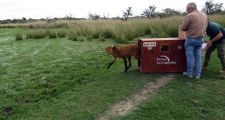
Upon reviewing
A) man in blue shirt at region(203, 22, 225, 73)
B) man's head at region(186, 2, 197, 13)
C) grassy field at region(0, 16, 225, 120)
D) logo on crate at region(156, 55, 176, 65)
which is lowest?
grassy field at region(0, 16, 225, 120)

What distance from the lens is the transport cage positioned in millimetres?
8359

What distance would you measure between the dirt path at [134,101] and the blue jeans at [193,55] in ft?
2.01

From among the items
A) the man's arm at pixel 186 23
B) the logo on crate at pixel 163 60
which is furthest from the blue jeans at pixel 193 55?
the logo on crate at pixel 163 60

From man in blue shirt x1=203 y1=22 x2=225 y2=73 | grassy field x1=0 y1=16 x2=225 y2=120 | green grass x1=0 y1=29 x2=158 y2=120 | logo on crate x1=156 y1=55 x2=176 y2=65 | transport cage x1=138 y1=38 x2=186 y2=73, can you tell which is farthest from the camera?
logo on crate x1=156 y1=55 x2=176 y2=65

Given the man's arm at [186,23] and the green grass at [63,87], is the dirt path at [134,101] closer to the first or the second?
the green grass at [63,87]

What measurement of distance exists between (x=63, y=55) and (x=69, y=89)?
5031 mm

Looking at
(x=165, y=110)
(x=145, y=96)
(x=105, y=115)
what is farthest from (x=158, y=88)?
(x=105, y=115)

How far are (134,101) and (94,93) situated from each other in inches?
38.0

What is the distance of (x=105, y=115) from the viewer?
5.97 metres

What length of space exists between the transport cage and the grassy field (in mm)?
280

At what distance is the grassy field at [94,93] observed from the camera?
6.12 metres

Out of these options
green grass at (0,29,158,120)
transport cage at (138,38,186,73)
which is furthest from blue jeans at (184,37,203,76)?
green grass at (0,29,158,120)

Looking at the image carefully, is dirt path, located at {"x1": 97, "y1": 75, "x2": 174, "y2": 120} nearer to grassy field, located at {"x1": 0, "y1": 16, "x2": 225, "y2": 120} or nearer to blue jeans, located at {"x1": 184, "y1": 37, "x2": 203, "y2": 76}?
grassy field, located at {"x1": 0, "y1": 16, "x2": 225, "y2": 120}

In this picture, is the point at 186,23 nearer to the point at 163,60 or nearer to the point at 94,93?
the point at 163,60
